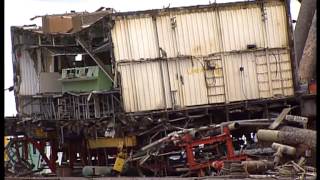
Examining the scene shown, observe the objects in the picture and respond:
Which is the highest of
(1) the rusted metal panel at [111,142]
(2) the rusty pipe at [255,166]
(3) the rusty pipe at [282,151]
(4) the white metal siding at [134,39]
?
(4) the white metal siding at [134,39]

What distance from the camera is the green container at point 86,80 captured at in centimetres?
1366

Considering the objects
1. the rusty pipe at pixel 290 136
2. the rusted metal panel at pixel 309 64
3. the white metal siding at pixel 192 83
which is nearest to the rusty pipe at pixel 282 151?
the rusty pipe at pixel 290 136

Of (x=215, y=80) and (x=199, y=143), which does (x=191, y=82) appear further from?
(x=199, y=143)

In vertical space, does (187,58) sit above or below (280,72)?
above

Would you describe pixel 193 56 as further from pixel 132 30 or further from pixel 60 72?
pixel 60 72

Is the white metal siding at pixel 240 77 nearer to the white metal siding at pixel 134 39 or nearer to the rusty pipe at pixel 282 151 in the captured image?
the white metal siding at pixel 134 39

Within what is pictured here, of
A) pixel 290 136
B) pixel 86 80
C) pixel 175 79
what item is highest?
pixel 86 80

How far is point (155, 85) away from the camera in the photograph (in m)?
13.4

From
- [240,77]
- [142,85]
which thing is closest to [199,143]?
[142,85]

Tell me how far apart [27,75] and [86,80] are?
2.11 m

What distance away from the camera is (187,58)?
13367 mm

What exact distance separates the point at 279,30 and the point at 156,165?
5.24m

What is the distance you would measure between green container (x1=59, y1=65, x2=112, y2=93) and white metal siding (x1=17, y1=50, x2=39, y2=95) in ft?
3.81

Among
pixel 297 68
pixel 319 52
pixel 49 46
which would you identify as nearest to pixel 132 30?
pixel 49 46
